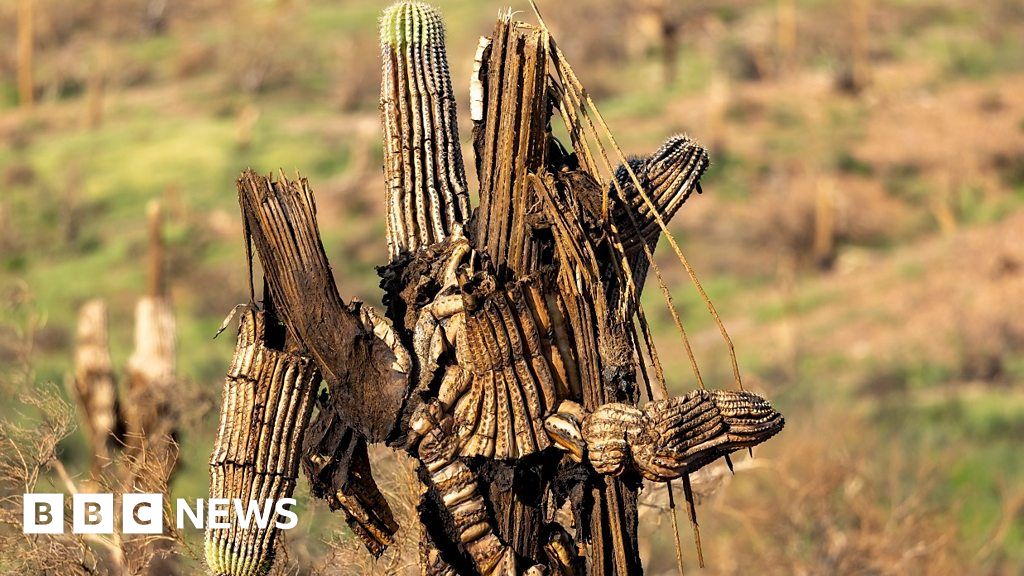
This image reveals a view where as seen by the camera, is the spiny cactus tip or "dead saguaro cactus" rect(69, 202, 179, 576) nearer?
the spiny cactus tip

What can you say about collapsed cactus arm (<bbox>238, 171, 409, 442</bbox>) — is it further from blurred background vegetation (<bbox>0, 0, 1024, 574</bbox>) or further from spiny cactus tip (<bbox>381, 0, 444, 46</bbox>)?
blurred background vegetation (<bbox>0, 0, 1024, 574</bbox>)

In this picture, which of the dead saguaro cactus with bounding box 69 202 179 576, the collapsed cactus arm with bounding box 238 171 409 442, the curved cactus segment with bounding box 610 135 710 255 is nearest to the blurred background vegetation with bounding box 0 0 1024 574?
the dead saguaro cactus with bounding box 69 202 179 576

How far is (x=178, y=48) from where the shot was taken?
5047cm

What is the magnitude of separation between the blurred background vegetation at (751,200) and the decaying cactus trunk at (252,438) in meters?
6.81

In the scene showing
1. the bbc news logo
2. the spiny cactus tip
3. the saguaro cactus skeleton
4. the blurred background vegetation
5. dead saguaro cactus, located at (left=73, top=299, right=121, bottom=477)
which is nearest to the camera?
the saguaro cactus skeleton

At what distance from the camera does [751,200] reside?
34.6m

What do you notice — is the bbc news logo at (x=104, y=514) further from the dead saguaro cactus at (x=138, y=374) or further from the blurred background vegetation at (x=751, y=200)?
the dead saguaro cactus at (x=138, y=374)

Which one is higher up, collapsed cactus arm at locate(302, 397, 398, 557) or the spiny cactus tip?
the spiny cactus tip

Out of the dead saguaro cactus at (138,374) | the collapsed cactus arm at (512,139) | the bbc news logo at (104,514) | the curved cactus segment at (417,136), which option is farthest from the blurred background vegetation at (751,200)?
the collapsed cactus arm at (512,139)

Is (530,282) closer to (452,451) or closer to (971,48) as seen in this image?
(452,451)

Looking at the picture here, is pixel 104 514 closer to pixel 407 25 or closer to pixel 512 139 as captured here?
pixel 407 25

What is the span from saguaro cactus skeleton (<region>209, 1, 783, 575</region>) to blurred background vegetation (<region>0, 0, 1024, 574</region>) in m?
6.53

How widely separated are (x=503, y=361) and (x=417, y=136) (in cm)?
101

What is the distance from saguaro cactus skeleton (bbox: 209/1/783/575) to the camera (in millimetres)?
5250
